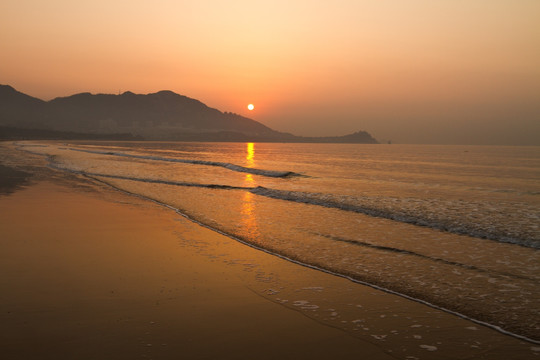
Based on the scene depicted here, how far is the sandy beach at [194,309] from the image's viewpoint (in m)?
5.40

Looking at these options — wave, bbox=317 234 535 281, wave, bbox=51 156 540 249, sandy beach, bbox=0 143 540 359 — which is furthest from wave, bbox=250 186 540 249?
sandy beach, bbox=0 143 540 359

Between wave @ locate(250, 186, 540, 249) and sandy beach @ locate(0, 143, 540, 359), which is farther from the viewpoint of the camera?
wave @ locate(250, 186, 540, 249)

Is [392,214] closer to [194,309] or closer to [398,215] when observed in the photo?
[398,215]

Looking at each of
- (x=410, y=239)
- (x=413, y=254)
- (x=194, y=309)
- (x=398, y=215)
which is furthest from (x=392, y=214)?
(x=194, y=309)

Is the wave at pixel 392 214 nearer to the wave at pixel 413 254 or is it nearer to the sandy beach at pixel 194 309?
the wave at pixel 413 254

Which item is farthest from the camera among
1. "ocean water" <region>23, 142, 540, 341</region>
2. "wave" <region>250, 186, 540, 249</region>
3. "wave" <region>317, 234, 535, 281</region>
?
"wave" <region>250, 186, 540, 249</region>

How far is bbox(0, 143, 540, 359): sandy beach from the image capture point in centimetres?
540

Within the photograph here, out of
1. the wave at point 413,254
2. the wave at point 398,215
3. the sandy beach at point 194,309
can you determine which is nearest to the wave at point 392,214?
the wave at point 398,215

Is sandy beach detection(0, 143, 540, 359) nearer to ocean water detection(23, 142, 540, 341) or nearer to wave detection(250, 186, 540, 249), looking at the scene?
ocean water detection(23, 142, 540, 341)

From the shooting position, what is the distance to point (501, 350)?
5602 mm

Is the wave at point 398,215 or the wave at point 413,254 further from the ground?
the wave at point 398,215

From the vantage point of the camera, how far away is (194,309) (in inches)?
264

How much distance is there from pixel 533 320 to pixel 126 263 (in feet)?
26.4

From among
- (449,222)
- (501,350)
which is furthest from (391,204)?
(501,350)
